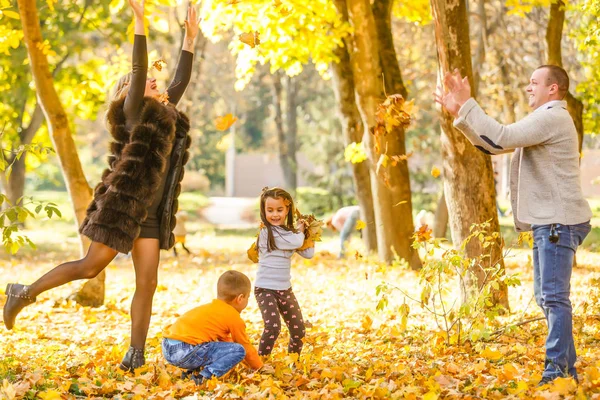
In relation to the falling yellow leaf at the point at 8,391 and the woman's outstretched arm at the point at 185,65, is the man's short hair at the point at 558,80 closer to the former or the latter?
the woman's outstretched arm at the point at 185,65

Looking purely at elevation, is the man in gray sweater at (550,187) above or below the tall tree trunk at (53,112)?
below

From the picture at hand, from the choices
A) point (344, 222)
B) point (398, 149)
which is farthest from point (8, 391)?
point (344, 222)

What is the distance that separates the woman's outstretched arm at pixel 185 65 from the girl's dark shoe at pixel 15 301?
162 centimetres

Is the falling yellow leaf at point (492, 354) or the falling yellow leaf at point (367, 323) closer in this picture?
the falling yellow leaf at point (492, 354)

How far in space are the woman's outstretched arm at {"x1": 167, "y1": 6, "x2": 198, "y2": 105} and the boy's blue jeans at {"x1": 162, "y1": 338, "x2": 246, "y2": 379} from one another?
179 cm

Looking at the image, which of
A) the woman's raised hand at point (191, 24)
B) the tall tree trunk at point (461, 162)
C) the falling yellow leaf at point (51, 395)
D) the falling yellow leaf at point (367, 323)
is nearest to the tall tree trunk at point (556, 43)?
the tall tree trunk at point (461, 162)

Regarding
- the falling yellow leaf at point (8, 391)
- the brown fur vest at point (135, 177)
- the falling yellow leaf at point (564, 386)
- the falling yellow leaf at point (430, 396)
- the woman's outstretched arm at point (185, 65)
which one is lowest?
the falling yellow leaf at point (430, 396)

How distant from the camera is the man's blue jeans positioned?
4.73 meters

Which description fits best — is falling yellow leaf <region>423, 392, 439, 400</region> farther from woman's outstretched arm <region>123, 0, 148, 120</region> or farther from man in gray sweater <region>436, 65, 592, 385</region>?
woman's outstretched arm <region>123, 0, 148, 120</region>

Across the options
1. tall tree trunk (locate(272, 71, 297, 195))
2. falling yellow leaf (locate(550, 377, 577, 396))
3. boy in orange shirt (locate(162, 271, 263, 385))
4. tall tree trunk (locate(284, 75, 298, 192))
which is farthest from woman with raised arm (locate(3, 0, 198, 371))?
tall tree trunk (locate(284, 75, 298, 192))

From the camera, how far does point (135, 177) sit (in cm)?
548

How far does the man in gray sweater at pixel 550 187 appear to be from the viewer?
471 cm

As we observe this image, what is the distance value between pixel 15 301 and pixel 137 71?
5.47ft

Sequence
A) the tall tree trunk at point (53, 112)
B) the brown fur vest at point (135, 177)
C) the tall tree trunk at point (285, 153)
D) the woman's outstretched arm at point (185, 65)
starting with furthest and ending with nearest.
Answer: the tall tree trunk at point (285, 153)
the tall tree trunk at point (53, 112)
the woman's outstretched arm at point (185, 65)
the brown fur vest at point (135, 177)
